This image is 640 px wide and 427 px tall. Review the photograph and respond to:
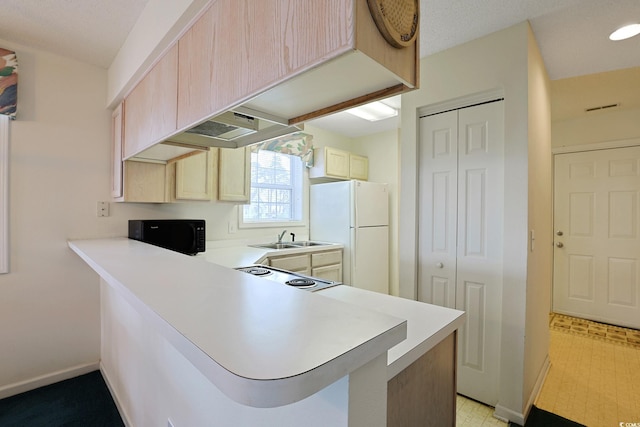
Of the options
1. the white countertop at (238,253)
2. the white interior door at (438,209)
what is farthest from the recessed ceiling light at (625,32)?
the white countertop at (238,253)

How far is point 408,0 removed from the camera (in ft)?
2.64

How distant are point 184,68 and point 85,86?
1.60 m

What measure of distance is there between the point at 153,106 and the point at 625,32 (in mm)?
2910

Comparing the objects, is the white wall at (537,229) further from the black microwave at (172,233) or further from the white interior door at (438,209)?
the black microwave at (172,233)

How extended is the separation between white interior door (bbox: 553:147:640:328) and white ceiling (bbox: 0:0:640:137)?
1.66m

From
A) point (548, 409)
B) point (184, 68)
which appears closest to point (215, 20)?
point (184, 68)

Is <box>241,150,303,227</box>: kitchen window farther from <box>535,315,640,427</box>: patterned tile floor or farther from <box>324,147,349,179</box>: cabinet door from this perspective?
<box>535,315,640,427</box>: patterned tile floor

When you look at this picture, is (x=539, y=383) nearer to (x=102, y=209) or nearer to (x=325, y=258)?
(x=325, y=258)

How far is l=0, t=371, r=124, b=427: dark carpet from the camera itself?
175 centimetres

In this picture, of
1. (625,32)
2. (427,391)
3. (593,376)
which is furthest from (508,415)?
(625,32)

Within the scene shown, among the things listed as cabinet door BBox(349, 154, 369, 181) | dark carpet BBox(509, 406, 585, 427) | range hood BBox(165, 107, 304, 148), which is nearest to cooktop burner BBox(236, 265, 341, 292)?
range hood BBox(165, 107, 304, 148)

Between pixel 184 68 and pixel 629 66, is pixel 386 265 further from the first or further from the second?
pixel 184 68

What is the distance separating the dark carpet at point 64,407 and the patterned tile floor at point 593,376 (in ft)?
9.28

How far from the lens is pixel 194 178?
243 centimetres
